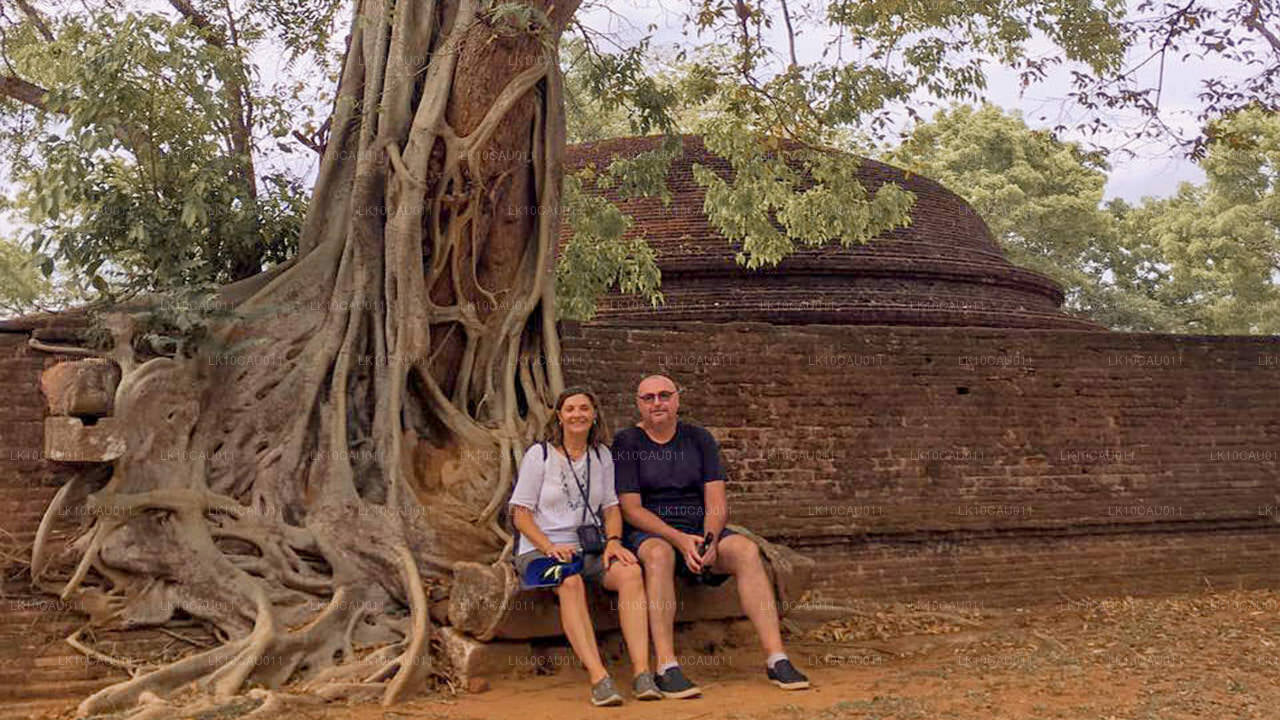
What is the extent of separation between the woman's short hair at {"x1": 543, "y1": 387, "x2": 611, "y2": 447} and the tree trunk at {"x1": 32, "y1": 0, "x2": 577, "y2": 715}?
0.73 meters

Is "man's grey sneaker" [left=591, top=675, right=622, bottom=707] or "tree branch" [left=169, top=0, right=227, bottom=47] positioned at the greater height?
"tree branch" [left=169, top=0, right=227, bottom=47]

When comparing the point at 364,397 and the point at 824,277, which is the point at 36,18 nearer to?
the point at 364,397

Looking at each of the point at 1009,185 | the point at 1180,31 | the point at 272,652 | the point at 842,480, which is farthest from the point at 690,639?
the point at 1009,185

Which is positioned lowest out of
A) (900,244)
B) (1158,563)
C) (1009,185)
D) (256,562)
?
(1158,563)

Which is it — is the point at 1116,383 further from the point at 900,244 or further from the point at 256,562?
the point at 256,562

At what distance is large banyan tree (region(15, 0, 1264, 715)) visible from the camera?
18.4 ft

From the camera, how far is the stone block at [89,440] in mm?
5809

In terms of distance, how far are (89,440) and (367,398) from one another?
1364mm

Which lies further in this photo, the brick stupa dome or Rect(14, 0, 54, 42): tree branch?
the brick stupa dome

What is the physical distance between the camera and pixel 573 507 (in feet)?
17.6

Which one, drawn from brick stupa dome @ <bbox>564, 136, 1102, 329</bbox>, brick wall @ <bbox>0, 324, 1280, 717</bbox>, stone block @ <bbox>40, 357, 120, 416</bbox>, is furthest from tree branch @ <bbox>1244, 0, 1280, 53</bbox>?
stone block @ <bbox>40, 357, 120, 416</bbox>

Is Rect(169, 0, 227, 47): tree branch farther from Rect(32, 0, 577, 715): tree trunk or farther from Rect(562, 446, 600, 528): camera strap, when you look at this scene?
Rect(562, 446, 600, 528): camera strap

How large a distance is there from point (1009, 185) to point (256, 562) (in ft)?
68.5

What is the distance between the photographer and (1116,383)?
10.0 m
